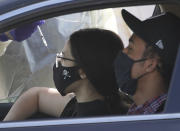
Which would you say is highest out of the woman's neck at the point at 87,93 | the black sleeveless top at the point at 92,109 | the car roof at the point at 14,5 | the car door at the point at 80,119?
the car roof at the point at 14,5

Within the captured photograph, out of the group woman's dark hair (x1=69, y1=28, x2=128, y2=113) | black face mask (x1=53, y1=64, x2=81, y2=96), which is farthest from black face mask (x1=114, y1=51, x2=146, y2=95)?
black face mask (x1=53, y1=64, x2=81, y2=96)

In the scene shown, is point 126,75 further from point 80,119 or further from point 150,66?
point 80,119

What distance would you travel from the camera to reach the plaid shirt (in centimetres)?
251

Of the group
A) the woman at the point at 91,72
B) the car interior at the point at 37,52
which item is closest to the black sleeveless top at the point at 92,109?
the woman at the point at 91,72

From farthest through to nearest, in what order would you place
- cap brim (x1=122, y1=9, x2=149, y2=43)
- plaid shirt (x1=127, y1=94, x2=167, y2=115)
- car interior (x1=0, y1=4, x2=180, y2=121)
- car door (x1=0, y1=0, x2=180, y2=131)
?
car interior (x1=0, y1=4, x2=180, y2=121), cap brim (x1=122, y1=9, x2=149, y2=43), plaid shirt (x1=127, y1=94, x2=167, y2=115), car door (x1=0, y1=0, x2=180, y2=131)

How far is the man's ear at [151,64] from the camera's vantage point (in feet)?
8.66

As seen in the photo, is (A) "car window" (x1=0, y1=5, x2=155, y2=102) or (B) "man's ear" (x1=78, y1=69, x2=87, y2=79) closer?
(B) "man's ear" (x1=78, y1=69, x2=87, y2=79)

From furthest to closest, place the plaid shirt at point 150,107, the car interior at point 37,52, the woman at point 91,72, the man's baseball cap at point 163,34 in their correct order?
the car interior at point 37,52, the woman at point 91,72, the man's baseball cap at point 163,34, the plaid shirt at point 150,107

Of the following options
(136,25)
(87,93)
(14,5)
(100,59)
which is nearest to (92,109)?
(87,93)

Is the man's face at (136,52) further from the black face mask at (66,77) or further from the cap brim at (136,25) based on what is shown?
the black face mask at (66,77)

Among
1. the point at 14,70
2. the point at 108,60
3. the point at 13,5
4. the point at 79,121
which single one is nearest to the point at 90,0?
the point at 13,5

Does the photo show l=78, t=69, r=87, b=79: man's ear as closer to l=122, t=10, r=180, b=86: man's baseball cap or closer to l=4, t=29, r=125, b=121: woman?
l=4, t=29, r=125, b=121: woman

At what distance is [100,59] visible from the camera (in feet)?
9.64

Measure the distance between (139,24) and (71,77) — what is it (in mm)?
494
